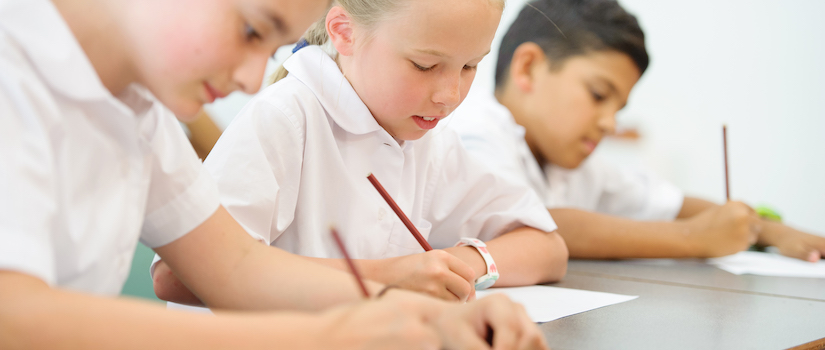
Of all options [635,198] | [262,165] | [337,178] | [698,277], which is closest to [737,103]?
[635,198]

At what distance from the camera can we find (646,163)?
2654 mm

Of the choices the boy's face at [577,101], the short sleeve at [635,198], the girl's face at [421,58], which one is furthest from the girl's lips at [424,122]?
the short sleeve at [635,198]

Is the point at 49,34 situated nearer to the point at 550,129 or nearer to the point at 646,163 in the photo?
the point at 550,129

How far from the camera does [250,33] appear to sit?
46cm

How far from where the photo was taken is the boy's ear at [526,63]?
135cm

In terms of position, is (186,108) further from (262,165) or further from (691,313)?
(691,313)

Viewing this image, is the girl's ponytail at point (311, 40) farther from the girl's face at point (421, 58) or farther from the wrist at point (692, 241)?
the wrist at point (692, 241)

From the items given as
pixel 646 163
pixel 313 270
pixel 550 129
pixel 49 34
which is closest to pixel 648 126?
pixel 646 163

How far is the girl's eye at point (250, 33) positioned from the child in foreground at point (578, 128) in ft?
2.34

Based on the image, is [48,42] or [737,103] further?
[737,103]

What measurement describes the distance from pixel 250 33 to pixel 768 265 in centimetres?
111

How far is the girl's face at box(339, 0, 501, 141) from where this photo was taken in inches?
27.7

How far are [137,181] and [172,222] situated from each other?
6cm

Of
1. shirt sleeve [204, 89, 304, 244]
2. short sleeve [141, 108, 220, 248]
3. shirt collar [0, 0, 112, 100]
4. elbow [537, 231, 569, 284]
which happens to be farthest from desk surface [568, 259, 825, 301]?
shirt collar [0, 0, 112, 100]
